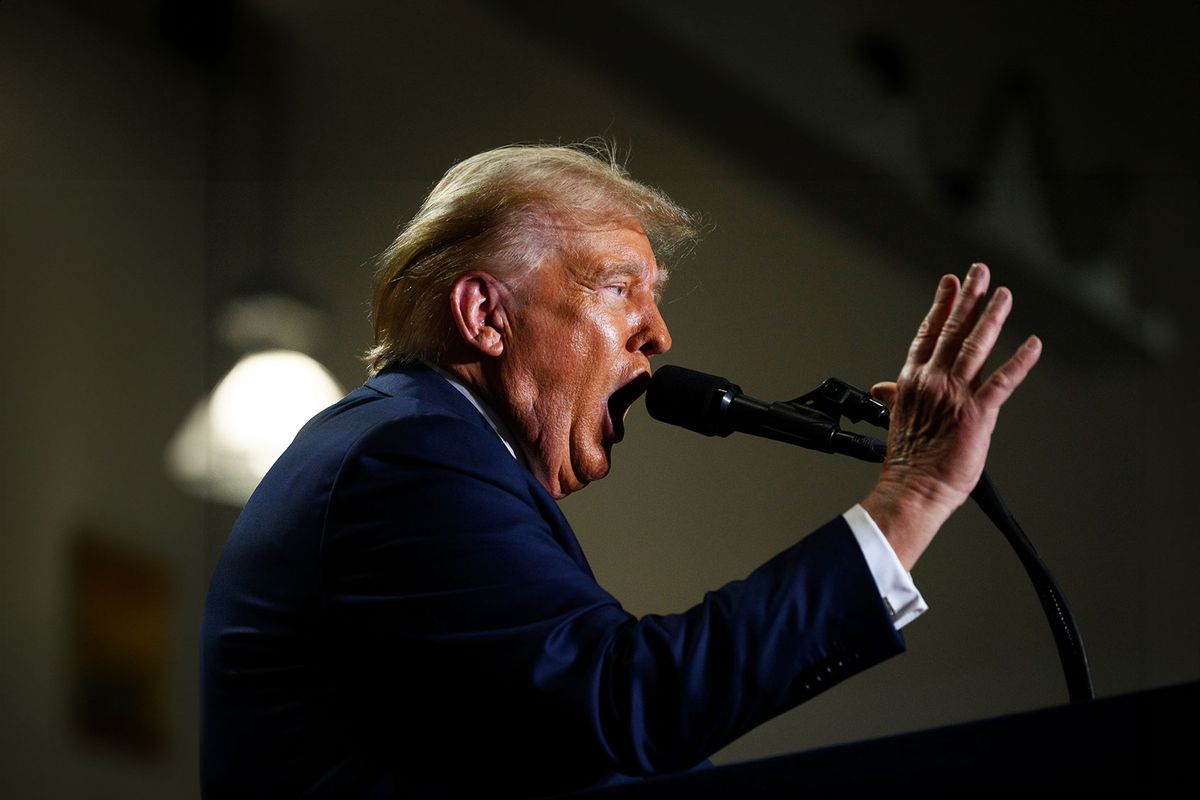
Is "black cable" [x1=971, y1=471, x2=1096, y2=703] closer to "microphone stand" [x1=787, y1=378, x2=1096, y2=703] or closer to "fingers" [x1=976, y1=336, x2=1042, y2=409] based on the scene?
"microphone stand" [x1=787, y1=378, x2=1096, y2=703]

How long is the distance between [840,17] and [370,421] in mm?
2511

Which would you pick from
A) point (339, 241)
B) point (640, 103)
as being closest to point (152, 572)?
point (339, 241)

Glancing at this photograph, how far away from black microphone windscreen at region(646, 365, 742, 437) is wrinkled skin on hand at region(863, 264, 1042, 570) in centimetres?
30

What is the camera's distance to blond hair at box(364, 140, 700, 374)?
1.35 metres

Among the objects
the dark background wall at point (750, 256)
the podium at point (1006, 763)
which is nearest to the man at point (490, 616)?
the podium at point (1006, 763)

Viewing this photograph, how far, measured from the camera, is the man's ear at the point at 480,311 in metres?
1.32

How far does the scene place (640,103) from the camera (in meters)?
3.19

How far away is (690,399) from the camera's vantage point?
131cm

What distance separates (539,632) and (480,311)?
512 millimetres

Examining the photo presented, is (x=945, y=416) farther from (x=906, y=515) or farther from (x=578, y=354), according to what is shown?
(x=578, y=354)

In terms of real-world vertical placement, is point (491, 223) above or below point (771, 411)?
above

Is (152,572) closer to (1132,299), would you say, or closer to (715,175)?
(715,175)

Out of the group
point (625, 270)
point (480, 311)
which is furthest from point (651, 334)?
point (480, 311)

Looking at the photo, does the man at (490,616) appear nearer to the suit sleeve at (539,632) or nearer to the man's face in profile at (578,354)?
the suit sleeve at (539,632)
